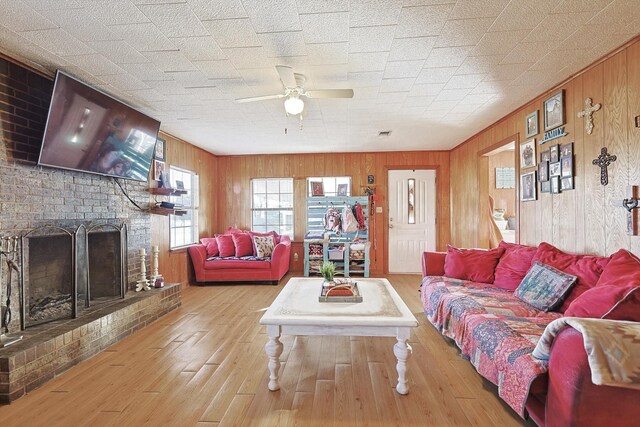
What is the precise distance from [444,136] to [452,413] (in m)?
3.94

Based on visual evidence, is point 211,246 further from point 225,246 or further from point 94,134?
point 94,134

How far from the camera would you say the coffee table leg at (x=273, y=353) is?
1991 mm

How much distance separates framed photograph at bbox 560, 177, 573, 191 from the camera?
8.89 ft

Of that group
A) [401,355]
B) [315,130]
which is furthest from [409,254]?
[401,355]

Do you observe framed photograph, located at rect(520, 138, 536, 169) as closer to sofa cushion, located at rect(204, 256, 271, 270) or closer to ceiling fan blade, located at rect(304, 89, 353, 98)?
ceiling fan blade, located at rect(304, 89, 353, 98)

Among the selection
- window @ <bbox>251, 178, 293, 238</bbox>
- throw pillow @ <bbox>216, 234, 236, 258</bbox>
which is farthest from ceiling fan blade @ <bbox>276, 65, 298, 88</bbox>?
window @ <bbox>251, 178, 293, 238</bbox>

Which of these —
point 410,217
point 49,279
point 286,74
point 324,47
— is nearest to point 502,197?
point 410,217

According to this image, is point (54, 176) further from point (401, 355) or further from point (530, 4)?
point (530, 4)

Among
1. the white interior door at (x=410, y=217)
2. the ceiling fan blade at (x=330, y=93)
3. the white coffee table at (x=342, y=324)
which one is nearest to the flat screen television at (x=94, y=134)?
the ceiling fan blade at (x=330, y=93)

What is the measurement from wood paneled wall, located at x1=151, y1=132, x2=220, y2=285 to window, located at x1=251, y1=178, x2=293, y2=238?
78 centimetres

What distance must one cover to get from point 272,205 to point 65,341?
13.4 ft

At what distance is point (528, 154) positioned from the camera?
130 inches

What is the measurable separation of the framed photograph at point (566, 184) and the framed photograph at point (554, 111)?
1.70 feet

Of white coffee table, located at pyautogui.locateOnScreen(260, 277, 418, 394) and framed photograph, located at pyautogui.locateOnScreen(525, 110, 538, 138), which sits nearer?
white coffee table, located at pyautogui.locateOnScreen(260, 277, 418, 394)
